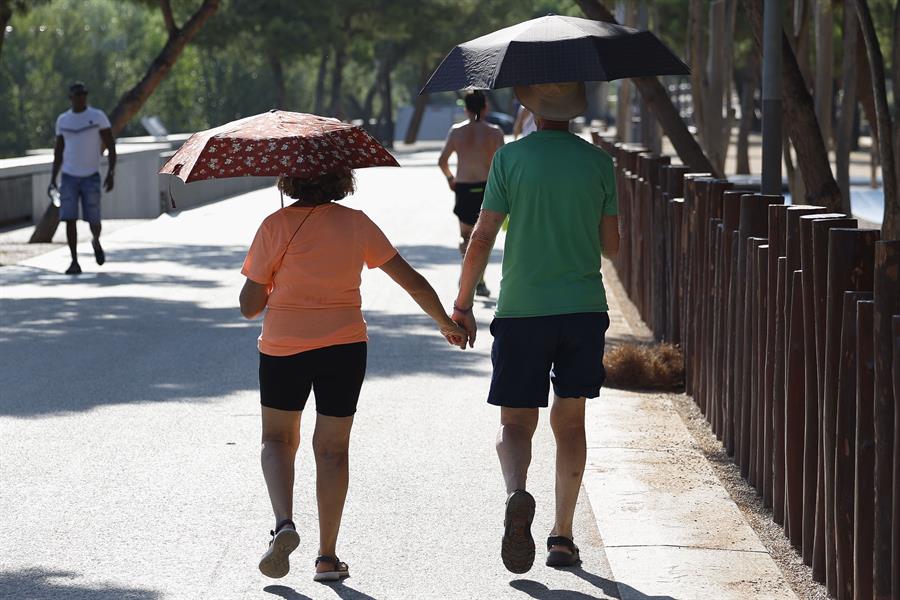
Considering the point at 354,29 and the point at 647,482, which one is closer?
the point at 647,482

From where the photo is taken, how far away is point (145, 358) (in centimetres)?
1101

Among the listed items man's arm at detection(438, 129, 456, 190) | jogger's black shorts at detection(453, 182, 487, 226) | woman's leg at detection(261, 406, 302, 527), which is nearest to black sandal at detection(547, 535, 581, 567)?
woman's leg at detection(261, 406, 302, 527)

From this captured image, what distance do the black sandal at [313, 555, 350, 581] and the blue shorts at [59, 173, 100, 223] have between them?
35.6ft

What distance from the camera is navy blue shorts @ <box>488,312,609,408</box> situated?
18.6 ft

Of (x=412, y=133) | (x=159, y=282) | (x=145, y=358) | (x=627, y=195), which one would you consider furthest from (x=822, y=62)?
(x=412, y=133)

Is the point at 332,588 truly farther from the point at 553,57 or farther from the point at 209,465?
the point at 209,465

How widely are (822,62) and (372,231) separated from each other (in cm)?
1833

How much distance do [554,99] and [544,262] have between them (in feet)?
1.92

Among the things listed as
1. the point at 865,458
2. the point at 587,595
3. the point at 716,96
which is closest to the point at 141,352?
the point at 587,595

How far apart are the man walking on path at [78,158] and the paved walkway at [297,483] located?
315 cm

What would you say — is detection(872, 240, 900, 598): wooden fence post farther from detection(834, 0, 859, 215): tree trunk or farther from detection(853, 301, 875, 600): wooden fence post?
detection(834, 0, 859, 215): tree trunk

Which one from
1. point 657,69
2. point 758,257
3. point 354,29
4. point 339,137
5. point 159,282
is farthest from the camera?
point 354,29

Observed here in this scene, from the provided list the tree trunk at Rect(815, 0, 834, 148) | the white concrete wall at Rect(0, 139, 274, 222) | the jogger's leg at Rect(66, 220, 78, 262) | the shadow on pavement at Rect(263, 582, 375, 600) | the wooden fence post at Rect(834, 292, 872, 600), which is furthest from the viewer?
the white concrete wall at Rect(0, 139, 274, 222)

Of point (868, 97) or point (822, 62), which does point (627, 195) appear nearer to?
point (868, 97)
